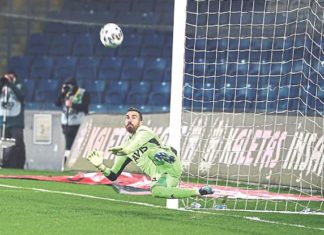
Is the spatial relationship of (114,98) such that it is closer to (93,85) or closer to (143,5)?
(93,85)

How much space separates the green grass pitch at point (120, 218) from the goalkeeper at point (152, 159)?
0.27m

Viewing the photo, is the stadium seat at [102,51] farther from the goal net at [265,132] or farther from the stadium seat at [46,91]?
the goal net at [265,132]

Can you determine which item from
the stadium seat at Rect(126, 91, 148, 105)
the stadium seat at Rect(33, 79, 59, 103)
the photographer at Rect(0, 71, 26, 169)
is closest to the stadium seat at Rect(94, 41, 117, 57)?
the stadium seat at Rect(33, 79, 59, 103)

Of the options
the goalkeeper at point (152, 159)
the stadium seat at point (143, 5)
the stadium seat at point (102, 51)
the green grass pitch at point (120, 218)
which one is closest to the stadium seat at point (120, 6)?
the stadium seat at point (143, 5)

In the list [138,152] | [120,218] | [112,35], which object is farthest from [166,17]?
[120,218]

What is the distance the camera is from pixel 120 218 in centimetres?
1055

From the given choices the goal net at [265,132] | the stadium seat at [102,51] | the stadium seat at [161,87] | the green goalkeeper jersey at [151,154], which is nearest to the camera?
the green goalkeeper jersey at [151,154]

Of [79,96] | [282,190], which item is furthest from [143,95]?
[282,190]

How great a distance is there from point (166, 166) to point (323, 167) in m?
4.39

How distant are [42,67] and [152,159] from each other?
15.0 meters

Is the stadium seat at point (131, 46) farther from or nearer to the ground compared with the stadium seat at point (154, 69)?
farther from the ground

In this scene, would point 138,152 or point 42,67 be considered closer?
point 138,152

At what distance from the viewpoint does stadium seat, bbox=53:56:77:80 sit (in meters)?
25.6

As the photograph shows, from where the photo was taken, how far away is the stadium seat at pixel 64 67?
1008 inches
